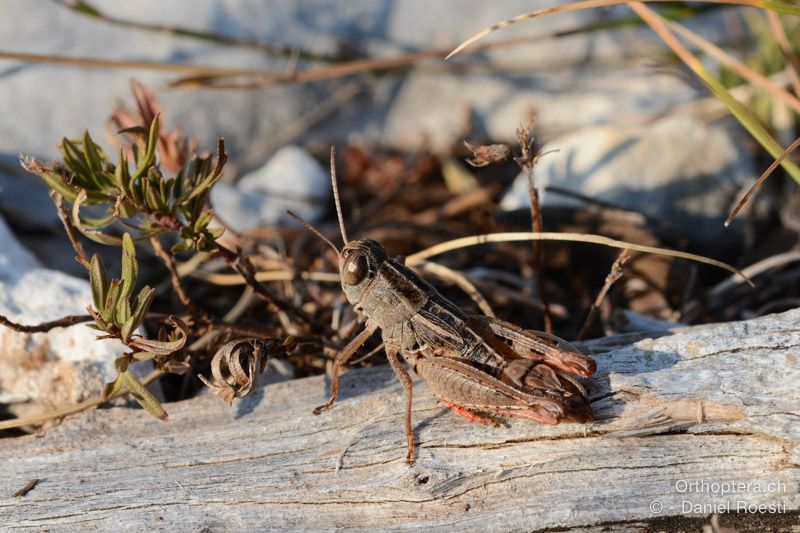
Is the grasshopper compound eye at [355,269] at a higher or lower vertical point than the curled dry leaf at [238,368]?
higher

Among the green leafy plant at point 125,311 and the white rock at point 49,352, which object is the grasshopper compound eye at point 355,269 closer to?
the green leafy plant at point 125,311

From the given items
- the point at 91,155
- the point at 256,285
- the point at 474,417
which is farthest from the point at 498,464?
the point at 91,155

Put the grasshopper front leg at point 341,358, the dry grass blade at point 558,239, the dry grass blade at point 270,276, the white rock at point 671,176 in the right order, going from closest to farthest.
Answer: the dry grass blade at point 558,239 < the grasshopper front leg at point 341,358 < the dry grass blade at point 270,276 < the white rock at point 671,176

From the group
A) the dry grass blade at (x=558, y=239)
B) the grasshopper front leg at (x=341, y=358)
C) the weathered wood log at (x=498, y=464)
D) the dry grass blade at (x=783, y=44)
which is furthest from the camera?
the dry grass blade at (x=783, y=44)

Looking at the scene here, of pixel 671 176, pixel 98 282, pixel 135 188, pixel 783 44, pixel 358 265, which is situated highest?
pixel 783 44

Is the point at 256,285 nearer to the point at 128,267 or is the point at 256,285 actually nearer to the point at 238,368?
the point at 238,368

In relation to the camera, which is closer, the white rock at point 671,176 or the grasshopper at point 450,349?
the grasshopper at point 450,349

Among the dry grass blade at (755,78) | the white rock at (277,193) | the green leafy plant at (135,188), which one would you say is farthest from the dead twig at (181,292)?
the dry grass blade at (755,78)

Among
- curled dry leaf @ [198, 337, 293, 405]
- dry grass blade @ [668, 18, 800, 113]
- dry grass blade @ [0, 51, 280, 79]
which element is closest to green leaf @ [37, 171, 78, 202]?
curled dry leaf @ [198, 337, 293, 405]
